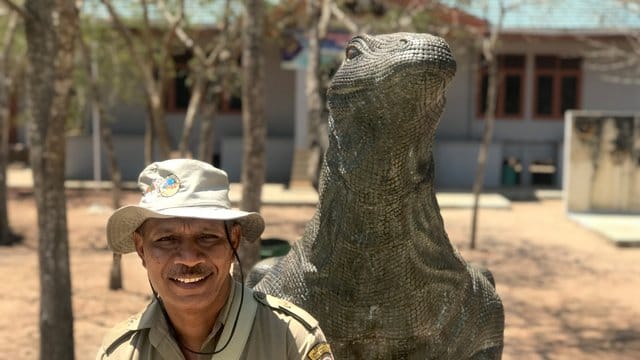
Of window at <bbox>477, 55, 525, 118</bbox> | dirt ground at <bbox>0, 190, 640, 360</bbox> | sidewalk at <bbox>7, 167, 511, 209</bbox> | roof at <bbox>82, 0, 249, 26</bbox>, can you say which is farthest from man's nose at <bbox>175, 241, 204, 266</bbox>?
window at <bbox>477, 55, 525, 118</bbox>

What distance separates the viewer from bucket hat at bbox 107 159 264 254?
5.95 ft

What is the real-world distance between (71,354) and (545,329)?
4590 mm

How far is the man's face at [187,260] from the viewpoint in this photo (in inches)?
72.7

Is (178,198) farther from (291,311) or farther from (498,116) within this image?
(498,116)

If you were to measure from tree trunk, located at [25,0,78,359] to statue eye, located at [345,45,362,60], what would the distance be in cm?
320

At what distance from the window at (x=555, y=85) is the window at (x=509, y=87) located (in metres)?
0.38

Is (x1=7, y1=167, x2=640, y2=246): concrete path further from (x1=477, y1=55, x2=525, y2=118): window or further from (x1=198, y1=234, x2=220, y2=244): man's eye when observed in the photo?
(x1=198, y1=234, x2=220, y2=244): man's eye

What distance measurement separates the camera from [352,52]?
2365 millimetres

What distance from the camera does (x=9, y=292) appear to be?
28.9 ft

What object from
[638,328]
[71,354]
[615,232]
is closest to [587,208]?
[615,232]

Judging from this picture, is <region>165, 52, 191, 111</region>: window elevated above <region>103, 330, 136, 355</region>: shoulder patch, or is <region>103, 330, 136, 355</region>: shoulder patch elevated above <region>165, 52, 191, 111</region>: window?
<region>165, 52, 191, 111</region>: window

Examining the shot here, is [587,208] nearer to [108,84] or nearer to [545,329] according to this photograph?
[545,329]

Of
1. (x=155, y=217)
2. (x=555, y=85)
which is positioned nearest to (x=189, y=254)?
(x=155, y=217)

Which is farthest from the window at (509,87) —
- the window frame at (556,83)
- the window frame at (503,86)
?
the window frame at (556,83)
